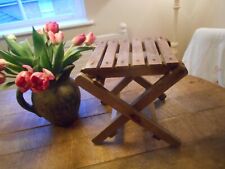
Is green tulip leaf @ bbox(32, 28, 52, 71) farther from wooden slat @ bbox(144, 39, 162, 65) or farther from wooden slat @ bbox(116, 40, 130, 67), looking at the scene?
wooden slat @ bbox(144, 39, 162, 65)

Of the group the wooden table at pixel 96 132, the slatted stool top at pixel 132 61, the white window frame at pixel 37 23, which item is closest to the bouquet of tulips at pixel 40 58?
the slatted stool top at pixel 132 61

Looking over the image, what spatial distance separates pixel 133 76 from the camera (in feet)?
2.43

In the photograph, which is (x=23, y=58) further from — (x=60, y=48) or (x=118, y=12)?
(x=118, y=12)

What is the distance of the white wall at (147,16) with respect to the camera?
74.5 inches

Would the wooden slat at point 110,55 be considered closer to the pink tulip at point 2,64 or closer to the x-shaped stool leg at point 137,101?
the x-shaped stool leg at point 137,101

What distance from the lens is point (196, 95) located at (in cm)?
98

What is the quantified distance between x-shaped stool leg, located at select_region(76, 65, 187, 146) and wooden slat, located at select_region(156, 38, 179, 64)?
3 cm

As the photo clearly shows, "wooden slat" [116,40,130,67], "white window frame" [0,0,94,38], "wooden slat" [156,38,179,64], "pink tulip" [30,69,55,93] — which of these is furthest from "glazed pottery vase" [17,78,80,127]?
"white window frame" [0,0,94,38]

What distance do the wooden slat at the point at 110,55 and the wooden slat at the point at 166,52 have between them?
175 mm

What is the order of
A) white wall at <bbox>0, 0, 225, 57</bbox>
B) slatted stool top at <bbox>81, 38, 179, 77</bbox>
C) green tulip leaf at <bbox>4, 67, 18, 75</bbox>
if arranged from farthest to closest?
white wall at <bbox>0, 0, 225, 57</bbox>, green tulip leaf at <bbox>4, 67, 18, 75</bbox>, slatted stool top at <bbox>81, 38, 179, 77</bbox>

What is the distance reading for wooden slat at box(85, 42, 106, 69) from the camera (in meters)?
0.75

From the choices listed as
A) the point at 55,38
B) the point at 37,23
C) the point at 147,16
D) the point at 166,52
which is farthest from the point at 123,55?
the point at 37,23

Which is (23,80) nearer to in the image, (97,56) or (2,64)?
(2,64)

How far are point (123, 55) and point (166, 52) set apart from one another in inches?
6.0
